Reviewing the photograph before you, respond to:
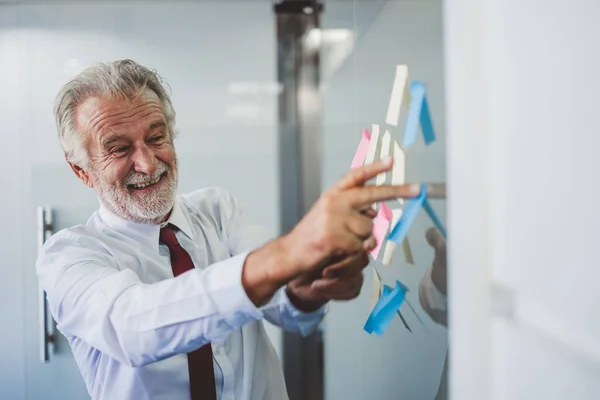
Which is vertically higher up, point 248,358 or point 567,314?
point 567,314

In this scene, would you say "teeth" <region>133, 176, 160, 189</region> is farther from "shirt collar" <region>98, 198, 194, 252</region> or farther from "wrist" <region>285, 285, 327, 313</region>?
"wrist" <region>285, 285, 327, 313</region>

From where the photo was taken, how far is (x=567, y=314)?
2.02ft

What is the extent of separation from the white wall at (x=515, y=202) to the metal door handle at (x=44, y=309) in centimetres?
62

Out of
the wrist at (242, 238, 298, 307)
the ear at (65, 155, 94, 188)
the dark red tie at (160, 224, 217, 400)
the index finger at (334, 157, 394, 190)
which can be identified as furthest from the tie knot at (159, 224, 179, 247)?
the index finger at (334, 157, 394, 190)

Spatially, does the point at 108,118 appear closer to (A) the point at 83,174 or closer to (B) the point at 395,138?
(A) the point at 83,174

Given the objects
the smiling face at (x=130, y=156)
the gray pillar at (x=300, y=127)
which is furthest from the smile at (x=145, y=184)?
the gray pillar at (x=300, y=127)

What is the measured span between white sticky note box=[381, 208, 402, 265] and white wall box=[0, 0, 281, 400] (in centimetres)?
22

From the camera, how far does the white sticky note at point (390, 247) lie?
0.69 m

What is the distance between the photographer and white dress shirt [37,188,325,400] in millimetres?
650

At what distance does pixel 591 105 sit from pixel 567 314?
0.23 meters

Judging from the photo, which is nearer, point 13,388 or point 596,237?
point 596,237

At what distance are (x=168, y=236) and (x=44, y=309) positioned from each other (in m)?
0.24

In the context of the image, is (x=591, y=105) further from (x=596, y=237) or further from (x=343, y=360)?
(x=343, y=360)

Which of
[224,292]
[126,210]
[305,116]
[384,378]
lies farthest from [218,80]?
[384,378]
